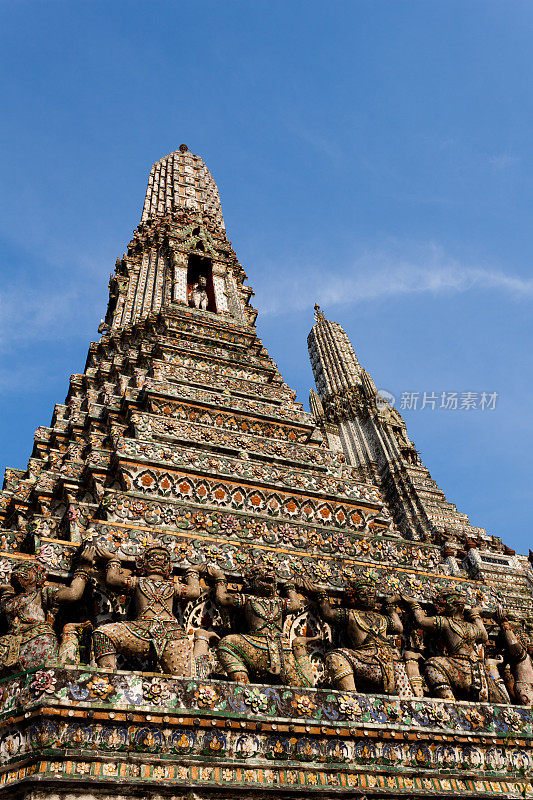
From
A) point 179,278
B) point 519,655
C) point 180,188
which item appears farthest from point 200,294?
point 519,655

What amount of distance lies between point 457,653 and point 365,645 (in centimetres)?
112

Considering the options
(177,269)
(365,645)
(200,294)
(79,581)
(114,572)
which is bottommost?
(365,645)

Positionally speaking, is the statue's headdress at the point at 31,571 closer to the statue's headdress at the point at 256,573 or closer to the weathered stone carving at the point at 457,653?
the statue's headdress at the point at 256,573

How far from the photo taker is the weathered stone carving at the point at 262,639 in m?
5.91

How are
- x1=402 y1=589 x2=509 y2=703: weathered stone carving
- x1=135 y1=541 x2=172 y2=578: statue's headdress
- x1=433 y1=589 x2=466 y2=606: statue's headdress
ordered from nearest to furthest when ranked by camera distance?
1. x1=135 y1=541 x2=172 y2=578: statue's headdress
2. x1=402 y1=589 x2=509 y2=703: weathered stone carving
3. x1=433 y1=589 x2=466 y2=606: statue's headdress

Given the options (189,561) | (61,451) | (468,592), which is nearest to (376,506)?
(468,592)

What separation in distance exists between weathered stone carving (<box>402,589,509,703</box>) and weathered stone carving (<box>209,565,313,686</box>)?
1.35 meters

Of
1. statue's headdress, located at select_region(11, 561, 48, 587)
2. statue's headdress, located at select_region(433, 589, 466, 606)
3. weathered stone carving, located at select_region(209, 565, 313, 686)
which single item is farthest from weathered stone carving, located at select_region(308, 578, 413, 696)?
statue's headdress, located at select_region(11, 561, 48, 587)

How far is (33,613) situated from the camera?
5773 millimetres

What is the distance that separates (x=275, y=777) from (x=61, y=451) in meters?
6.82

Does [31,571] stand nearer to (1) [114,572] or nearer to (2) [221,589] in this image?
(1) [114,572]

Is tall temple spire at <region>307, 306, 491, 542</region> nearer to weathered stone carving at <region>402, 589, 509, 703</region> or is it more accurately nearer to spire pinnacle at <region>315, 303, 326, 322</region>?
spire pinnacle at <region>315, 303, 326, 322</region>

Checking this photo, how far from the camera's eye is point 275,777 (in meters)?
5.15

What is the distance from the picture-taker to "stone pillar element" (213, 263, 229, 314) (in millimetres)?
16480
